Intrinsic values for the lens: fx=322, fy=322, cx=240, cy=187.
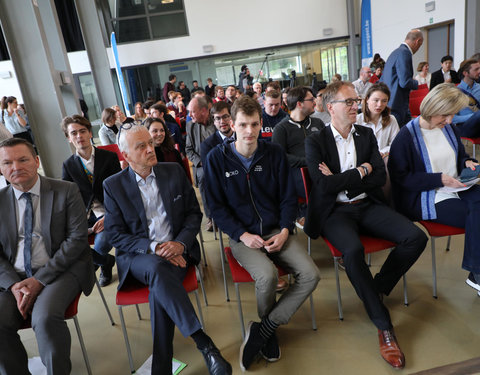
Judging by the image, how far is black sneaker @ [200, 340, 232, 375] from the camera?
1724mm

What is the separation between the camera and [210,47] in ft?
39.9

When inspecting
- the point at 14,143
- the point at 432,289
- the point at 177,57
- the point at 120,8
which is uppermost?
the point at 120,8

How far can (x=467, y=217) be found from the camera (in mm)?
2076

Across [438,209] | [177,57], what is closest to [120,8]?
[177,57]

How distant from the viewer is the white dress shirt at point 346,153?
7.53 feet

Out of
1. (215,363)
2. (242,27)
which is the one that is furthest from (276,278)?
(242,27)

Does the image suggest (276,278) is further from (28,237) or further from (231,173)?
(28,237)

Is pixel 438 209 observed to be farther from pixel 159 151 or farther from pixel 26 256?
pixel 26 256

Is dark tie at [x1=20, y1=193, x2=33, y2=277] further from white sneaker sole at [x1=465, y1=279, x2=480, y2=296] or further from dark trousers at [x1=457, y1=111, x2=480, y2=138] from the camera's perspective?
dark trousers at [x1=457, y1=111, x2=480, y2=138]

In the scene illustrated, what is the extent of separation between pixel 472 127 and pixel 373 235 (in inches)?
103

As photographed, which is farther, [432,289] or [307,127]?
[307,127]

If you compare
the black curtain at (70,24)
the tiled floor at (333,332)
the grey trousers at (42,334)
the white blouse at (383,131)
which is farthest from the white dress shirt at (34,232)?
the black curtain at (70,24)

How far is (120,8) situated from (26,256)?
1271cm

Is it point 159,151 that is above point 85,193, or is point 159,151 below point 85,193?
above
